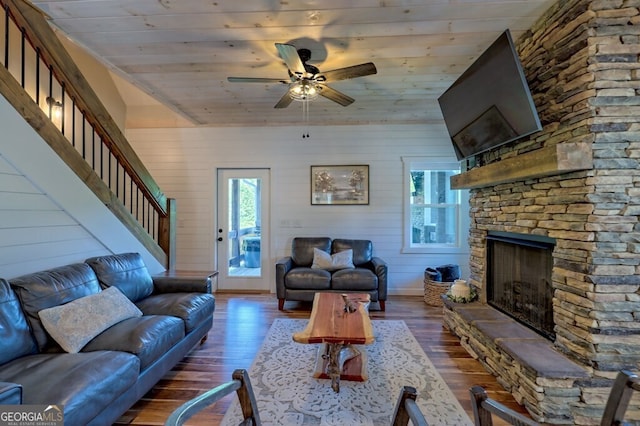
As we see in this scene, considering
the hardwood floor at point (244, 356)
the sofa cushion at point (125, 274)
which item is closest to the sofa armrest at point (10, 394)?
the hardwood floor at point (244, 356)

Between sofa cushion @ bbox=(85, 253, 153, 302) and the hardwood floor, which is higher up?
sofa cushion @ bbox=(85, 253, 153, 302)

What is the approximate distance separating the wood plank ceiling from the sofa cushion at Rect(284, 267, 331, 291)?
93.5 inches

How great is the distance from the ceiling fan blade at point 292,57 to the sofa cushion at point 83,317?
226cm

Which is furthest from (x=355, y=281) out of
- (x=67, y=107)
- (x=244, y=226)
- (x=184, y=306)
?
(x=67, y=107)

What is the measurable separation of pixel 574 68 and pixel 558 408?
2243mm

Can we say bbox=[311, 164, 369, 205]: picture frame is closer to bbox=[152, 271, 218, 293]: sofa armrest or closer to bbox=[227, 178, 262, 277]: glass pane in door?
bbox=[227, 178, 262, 277]: glass pane in door

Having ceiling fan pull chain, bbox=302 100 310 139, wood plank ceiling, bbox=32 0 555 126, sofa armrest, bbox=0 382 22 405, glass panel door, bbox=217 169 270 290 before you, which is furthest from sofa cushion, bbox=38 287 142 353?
ceiling fan pull chain, bbox=302 100 310 139

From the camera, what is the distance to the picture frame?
501cm

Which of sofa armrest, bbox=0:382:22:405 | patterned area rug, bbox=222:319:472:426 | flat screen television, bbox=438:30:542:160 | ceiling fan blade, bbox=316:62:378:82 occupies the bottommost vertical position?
patterned area rug, bbox=222:319:472:426

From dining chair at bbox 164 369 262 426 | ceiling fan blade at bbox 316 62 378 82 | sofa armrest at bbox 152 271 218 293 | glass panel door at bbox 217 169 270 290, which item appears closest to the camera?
dining chair at bbox 164 369 262 426

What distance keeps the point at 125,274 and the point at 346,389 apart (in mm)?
2200

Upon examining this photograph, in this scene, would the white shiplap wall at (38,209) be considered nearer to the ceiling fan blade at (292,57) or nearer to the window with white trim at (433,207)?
the ceiling fan blade at (292,57)

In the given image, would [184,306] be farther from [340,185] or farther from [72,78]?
[340,185]

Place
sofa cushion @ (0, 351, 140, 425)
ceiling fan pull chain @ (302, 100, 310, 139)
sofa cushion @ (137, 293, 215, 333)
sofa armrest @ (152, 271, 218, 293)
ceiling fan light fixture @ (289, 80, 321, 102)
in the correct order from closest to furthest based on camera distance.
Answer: sofa cushion @ (0, 351, 140, 425), sofa cushion @ (137, 293, 215, 333), ceiling fan light fixture @ (289, 80, 321, 102), sofa armrest @ (152, 271, 218, 293), ceiling fan pull chain @ (302, 100, 310, 139)
